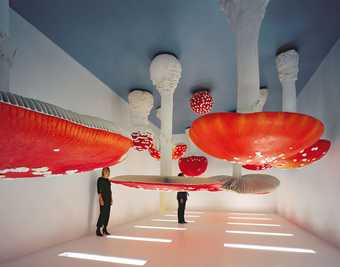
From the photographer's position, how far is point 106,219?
4984 mm

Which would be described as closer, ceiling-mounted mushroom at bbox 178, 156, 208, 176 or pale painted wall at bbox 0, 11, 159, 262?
pale painted wall at bbox 0, 11, 159, 262

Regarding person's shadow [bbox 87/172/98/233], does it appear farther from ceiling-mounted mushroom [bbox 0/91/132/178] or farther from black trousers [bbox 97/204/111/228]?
ceiling-mounted mushroom [bbox 0/91/132/178]

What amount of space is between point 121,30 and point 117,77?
169 centimetres

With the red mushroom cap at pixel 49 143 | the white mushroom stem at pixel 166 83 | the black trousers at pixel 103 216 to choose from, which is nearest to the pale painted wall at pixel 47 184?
the black trousers at pixel 103 216

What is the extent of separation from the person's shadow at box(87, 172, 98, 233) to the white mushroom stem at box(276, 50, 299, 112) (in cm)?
341

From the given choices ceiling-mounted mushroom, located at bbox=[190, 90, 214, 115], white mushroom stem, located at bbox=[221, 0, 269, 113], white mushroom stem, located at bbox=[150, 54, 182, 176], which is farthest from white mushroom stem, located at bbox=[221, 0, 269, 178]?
ceiling-mounted mushroom, located at bbox=[190, 90, 214, 115]

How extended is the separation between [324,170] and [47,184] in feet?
13.8

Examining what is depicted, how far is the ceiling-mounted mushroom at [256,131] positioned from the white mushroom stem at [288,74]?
261 centimetres

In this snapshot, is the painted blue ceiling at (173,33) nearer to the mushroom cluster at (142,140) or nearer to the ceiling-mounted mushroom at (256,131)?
the mushroom cluster at (142,140)

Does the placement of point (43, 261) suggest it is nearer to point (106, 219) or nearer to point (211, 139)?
point (106, 219)

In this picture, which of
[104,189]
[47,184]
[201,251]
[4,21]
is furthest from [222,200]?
[4,21]

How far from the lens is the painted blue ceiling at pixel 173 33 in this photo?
9.80ft

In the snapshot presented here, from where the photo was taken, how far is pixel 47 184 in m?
3.90

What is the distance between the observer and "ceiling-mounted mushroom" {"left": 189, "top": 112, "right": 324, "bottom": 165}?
1.22m
